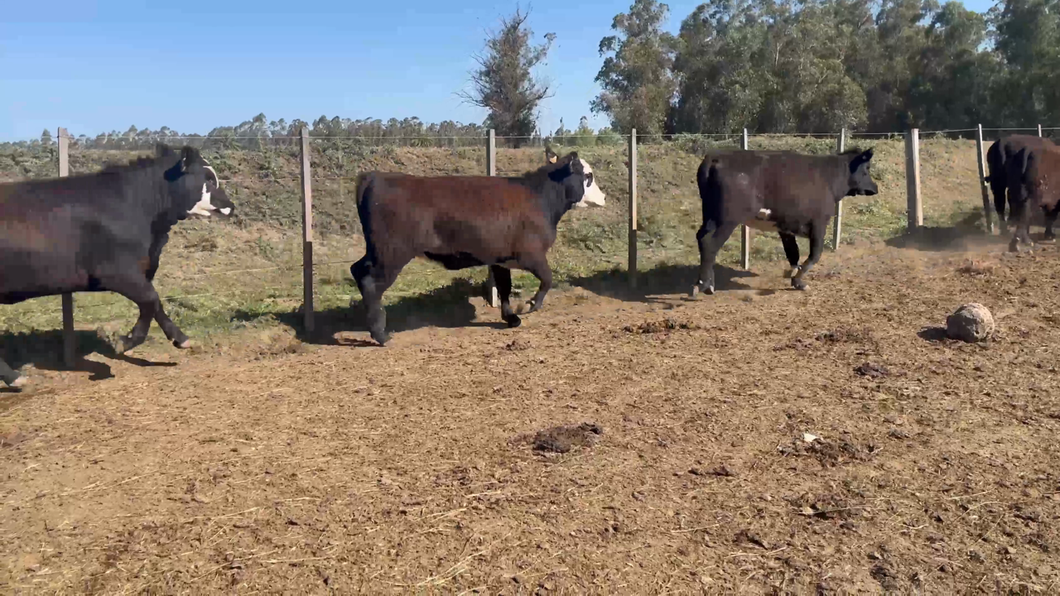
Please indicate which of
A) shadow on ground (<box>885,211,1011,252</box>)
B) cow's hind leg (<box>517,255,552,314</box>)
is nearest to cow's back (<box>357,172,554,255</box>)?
cow's hind leg (<box>517,255,552,314</box>)

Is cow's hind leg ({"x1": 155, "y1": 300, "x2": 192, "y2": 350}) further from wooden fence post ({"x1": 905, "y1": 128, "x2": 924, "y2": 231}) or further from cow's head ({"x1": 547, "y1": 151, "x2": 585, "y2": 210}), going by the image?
wooden fence post ({"x1": 905, "y1": 128, "x2": 924, "y2": 231})

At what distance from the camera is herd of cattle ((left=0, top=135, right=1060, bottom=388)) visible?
259 inches

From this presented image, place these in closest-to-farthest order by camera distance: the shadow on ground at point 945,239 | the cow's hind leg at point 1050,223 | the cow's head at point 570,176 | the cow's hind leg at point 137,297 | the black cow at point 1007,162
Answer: the cow's hind leg at point 137,297
the cow's head at point 570,176
the black cow at point 1007,162
the cow's hind leg at point 1050,223
the shadow on ground at point 945,239

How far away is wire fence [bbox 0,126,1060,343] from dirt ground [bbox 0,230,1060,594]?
111 inches

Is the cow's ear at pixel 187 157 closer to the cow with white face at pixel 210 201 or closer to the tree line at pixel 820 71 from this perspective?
the cow with white face at pixel 210 201

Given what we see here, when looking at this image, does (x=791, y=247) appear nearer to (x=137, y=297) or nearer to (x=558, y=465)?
(x=558, y=465)

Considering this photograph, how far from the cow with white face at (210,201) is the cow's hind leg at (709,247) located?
218 inches

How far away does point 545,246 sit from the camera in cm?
898

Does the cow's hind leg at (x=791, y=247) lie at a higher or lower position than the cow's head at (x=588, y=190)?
lower

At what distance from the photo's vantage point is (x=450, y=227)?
830 centimetres

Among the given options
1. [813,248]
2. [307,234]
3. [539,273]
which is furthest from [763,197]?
[307,234]

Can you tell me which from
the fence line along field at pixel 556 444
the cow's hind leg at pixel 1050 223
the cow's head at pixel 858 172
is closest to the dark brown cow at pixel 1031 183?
the cow's hind leg at pixel 1050 223

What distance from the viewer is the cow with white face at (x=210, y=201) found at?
25.3 ft

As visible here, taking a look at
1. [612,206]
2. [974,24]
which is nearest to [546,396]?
[612,206]
